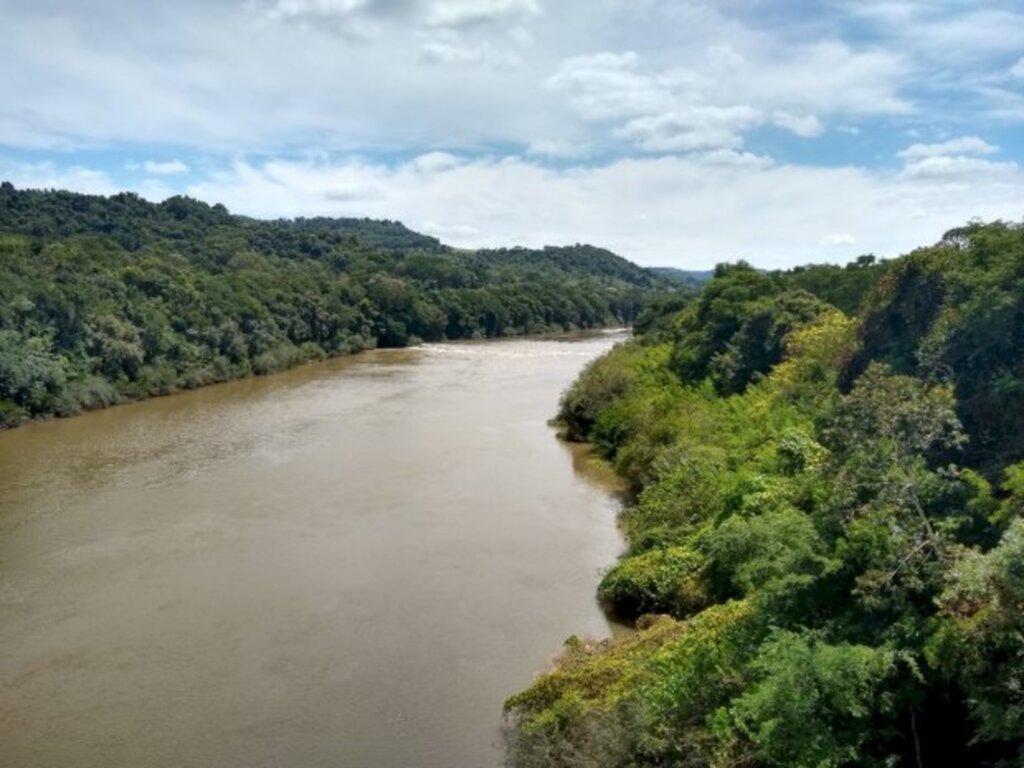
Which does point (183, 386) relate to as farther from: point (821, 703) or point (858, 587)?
point (821, 703)

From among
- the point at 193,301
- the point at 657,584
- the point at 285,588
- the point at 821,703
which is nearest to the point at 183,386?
the point at 193,301

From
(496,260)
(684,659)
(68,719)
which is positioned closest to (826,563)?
(684,659)

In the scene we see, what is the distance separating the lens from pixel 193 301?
6197 cm

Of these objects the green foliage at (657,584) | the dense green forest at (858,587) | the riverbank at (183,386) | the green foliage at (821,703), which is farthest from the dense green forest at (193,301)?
the green foliage at (821,703)

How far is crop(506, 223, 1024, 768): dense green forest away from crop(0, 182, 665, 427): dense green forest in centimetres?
3649

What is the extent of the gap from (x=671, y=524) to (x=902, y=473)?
446 inches

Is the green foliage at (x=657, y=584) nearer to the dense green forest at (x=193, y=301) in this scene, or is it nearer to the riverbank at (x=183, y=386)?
the riverbank at (x=183, y=386)

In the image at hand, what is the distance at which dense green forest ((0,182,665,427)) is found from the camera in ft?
158

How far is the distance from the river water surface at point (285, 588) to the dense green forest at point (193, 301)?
25.8 ft

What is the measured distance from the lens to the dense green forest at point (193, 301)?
158ft

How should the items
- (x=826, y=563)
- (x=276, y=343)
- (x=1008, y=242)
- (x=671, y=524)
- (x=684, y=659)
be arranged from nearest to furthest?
(x=826, y=563), (x=684, y=659), (x=1008, y=242), (x=671, y=524), (x=276, y=343)

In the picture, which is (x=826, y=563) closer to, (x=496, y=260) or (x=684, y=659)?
(x=684, y=659)

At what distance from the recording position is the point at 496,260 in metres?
194

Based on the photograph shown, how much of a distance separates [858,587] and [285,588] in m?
14.7
